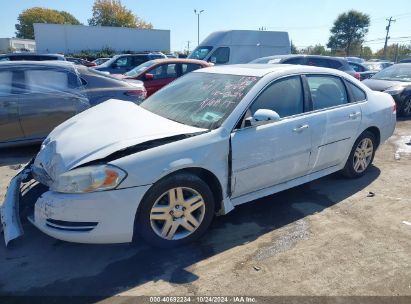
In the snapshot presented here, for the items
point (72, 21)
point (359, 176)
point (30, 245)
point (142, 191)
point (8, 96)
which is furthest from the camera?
point (72, 21)

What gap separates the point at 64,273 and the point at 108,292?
477 millimetres

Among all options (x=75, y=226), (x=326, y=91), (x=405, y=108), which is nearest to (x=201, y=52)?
(x=405, y=108)

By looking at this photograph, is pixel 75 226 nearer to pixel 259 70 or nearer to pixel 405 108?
pixel 259 70

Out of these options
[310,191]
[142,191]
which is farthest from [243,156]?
[310,191]

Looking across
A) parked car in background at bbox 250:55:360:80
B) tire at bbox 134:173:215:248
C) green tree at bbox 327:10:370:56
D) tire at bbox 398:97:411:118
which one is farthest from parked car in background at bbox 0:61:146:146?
green tree at bbox 327:10:370:56

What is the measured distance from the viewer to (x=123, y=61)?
15656mm

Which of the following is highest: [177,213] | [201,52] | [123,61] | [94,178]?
[201,52]

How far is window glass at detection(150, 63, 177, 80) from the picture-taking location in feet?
33.0

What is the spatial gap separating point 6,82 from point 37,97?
20.1 inches

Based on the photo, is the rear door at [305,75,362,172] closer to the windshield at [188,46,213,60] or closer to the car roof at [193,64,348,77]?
the car roof at [193,64,348,77]

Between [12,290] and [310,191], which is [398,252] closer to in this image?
[310,191]

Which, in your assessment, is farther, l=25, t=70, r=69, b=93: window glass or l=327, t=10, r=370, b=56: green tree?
l=327, t=10, r=370, b=56: green tree

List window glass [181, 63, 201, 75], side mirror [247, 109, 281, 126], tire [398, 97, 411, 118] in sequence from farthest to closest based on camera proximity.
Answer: window glass [181, 63, 201, 75]
tire [398, 97, 411, 118]
side mirror [247, 109, 281, 126]

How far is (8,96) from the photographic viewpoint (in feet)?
18.1
